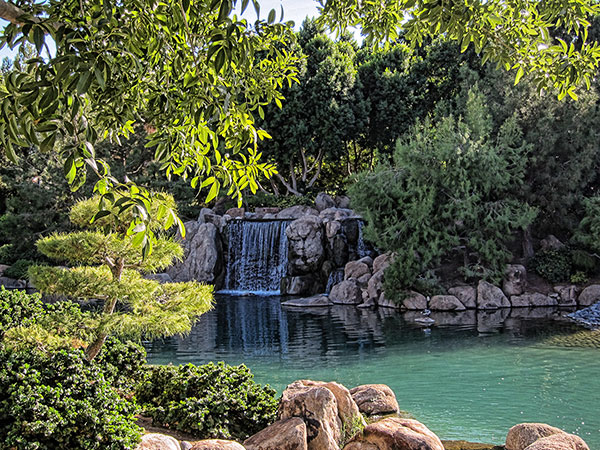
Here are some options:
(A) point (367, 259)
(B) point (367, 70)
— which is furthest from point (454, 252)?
(B) point (367, 70)

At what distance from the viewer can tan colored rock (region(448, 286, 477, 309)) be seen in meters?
17.4

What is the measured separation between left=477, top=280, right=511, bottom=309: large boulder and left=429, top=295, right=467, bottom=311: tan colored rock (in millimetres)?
678

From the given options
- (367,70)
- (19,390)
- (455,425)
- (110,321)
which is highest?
(367,70)

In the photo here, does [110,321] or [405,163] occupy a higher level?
[405,163]

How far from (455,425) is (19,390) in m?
5.15

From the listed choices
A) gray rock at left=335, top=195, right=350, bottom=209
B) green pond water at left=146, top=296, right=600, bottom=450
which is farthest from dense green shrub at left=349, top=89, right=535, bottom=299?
gray rock at left=335, top=195, right=350, bottom=209

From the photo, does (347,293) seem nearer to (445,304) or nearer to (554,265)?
(445,304)

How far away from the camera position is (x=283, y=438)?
526 cm

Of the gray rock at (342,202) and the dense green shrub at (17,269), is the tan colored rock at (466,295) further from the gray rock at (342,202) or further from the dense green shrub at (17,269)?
the dense green shrub at (17,269)

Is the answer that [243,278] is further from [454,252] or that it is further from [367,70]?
[367,70]

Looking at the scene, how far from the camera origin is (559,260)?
18781 millimetres

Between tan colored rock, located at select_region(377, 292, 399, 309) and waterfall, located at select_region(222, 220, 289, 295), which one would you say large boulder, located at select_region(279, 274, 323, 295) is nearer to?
waterfall, located at select_region(222, 220, 289, 295)

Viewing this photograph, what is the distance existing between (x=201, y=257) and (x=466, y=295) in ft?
37.5

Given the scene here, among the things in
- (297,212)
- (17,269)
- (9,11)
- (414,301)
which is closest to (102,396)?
(9,11)
